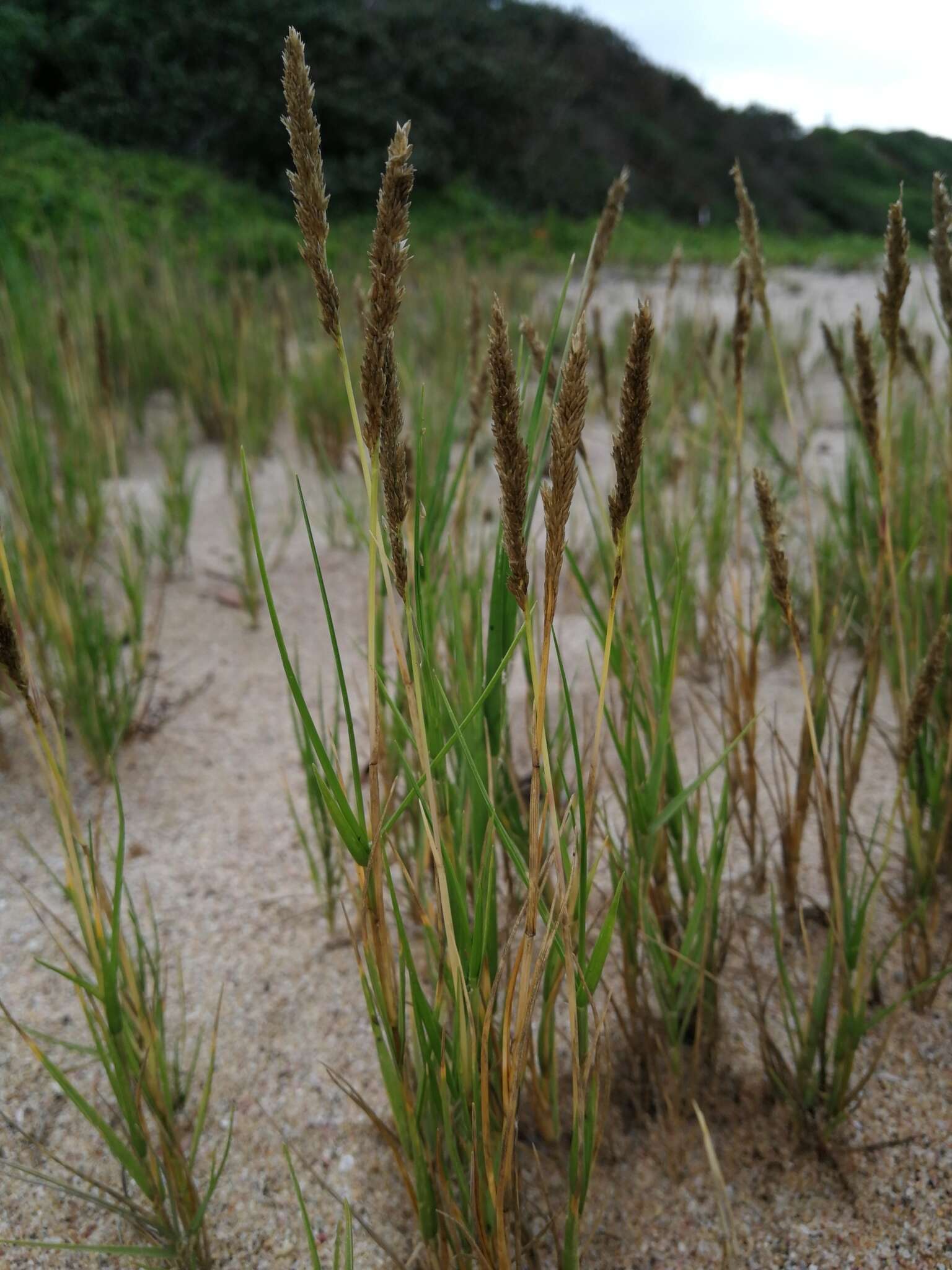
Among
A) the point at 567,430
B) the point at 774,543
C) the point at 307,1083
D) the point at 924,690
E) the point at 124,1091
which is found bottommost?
the point at 307,1083

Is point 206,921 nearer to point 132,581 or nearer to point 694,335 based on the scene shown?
point 132,581

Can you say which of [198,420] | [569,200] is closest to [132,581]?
[198,420]

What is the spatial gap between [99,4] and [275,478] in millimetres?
7731

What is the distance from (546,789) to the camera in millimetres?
579

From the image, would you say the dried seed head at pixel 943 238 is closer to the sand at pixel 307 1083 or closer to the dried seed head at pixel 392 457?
the sand at pixel 307 1083

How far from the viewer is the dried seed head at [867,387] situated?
0.93 metres

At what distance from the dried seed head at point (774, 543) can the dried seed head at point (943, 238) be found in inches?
14.0

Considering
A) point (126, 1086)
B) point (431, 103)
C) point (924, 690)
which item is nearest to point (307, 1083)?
point (126, 1086)

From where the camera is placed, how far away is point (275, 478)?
126 inches

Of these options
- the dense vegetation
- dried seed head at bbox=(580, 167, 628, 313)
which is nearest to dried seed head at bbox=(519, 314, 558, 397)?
dried seed head at bbox=(580, 167, 628, 313)

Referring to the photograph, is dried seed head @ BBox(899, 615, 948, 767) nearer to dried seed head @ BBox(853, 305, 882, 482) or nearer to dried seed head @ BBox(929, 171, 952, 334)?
dried seed head @ BBox(853, 305, 882, 482)

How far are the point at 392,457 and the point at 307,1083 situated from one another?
88cm

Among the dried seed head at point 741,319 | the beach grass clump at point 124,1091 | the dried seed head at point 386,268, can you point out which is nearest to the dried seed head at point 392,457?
the dried seed head at point 386,268

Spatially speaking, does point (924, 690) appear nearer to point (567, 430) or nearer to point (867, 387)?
point (867, 387)
